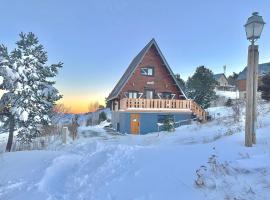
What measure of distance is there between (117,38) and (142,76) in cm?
904

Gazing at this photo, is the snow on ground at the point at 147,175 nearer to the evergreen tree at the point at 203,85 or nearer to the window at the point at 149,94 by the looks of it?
the window at the point at 149,94

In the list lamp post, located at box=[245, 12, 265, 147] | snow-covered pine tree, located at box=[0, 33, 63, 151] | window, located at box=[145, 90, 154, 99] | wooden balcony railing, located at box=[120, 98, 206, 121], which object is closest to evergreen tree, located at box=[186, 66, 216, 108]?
wooden balcony railing, located at box=[120, 98, 206, 121]

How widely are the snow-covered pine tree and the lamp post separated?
13432mm

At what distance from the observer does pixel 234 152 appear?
7137mm

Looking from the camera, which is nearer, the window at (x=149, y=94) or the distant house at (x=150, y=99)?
the distant house at (x=150, y=99)

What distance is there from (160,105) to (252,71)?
21.2 meters

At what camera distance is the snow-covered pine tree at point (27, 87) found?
687 inches

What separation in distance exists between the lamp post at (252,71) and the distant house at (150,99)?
19.8 metres

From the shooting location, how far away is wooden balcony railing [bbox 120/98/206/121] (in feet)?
90.7

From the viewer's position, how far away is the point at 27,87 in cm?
1803

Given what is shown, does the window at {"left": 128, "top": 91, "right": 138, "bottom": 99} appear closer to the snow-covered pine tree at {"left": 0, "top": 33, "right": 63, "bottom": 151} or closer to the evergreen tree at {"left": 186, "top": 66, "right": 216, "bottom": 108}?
the snow-covered pine tree at {"left": 0, "top": 33, "right": 63, "bottom": 151}

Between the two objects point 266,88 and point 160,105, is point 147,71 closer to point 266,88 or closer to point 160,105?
point 160,105

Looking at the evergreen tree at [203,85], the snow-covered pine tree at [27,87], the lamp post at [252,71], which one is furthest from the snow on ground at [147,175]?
the evergreen tree at [203,85]

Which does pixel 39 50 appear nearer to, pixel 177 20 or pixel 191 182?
pixel 177 20
